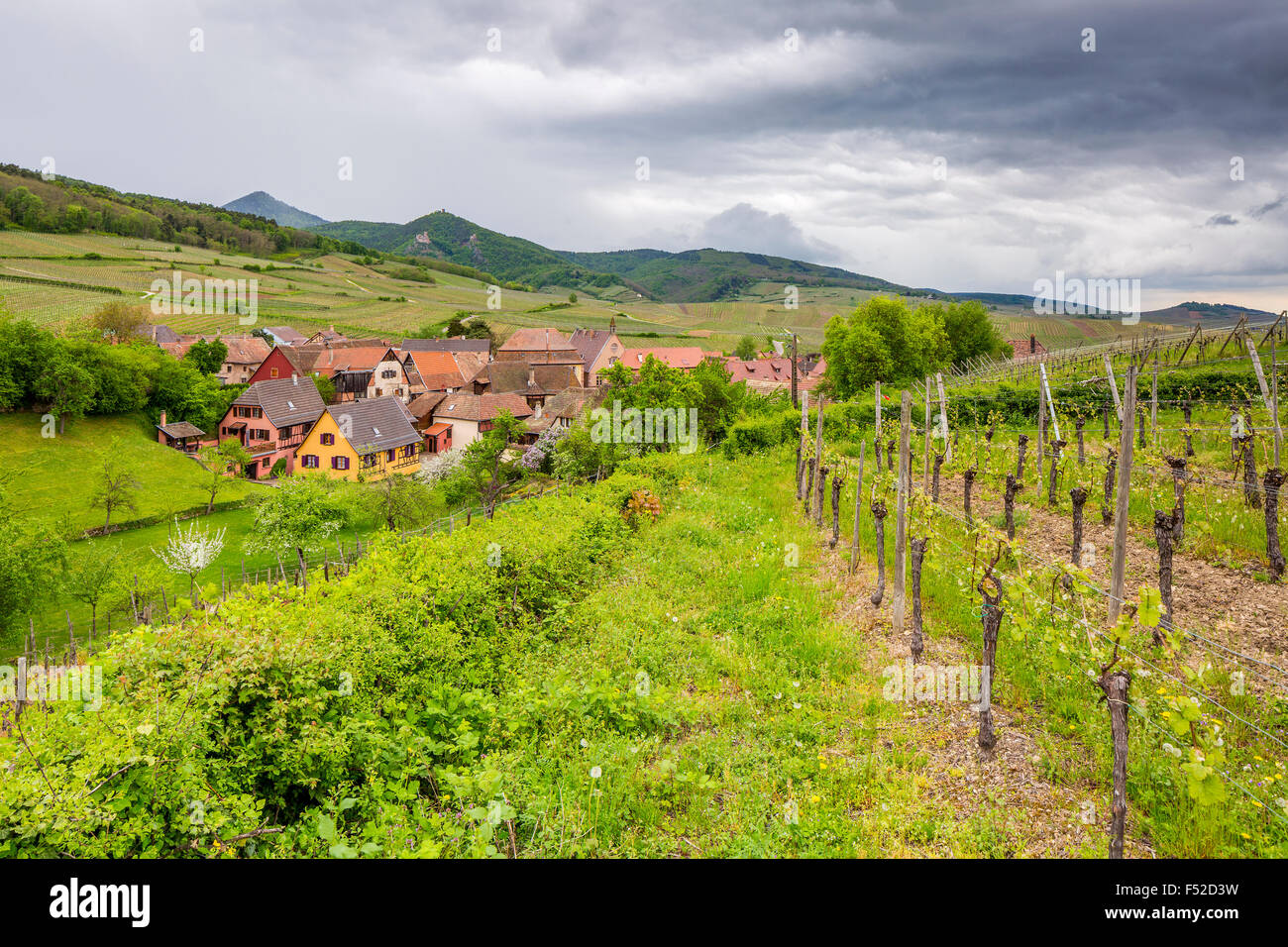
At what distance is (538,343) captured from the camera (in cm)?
9238

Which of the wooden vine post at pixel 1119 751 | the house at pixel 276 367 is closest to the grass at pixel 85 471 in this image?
the house at pixel 276 367

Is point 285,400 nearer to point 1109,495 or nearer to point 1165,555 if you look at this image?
point 1109,495

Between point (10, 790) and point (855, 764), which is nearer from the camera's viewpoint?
point (10, 790)

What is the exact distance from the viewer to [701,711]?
8484mm

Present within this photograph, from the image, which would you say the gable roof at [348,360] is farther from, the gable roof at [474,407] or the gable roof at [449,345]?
the gable roof at [474,407]

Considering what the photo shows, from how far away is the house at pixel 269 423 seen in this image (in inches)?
2095

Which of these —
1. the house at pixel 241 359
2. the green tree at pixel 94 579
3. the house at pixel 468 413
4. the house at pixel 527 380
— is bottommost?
the green tree at pixel 94 579

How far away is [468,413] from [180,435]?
2272cm

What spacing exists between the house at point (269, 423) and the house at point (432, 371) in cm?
1854

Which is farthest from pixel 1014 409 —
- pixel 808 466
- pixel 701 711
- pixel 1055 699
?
pixel 701 711

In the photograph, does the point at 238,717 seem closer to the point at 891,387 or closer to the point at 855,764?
the point at 855,764

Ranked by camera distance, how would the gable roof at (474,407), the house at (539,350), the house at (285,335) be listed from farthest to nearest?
the house at (285,335)
the house at (539,350)
the gable roof at (474,407)

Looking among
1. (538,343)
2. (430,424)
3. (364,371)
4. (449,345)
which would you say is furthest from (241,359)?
(538,343)
